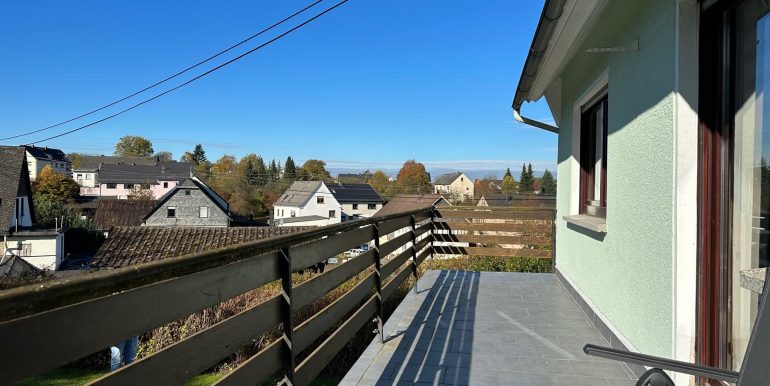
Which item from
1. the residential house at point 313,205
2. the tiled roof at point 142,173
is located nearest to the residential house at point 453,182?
the residential house at point 313,205

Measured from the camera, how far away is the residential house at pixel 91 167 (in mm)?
72688

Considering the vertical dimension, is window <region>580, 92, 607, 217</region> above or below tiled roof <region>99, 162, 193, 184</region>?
below

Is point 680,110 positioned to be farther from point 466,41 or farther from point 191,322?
point 466,41

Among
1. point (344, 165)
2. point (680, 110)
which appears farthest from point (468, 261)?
point (344, 165)

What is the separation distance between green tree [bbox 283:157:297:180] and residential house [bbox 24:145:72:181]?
30738 millimetres

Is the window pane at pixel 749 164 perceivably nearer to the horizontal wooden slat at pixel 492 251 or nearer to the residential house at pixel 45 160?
the horizontal wooden slat at pixel 492 251

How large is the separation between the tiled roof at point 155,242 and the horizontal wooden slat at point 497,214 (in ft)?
27.2

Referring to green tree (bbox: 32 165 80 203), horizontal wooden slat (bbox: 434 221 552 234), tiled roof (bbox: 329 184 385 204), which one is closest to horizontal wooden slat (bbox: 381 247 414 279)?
horizontal wooden slat (bbox: 434 221 552 234)

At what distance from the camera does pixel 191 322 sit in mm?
8016

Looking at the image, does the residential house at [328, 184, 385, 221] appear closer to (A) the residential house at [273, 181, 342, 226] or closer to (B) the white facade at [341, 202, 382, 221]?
(B) the white facade at [341, 202, 382, 221]

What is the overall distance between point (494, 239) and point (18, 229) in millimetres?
31527

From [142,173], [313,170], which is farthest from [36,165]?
[313,170]

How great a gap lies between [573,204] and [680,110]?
2971mm

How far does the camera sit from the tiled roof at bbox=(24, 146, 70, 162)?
70562 mm
